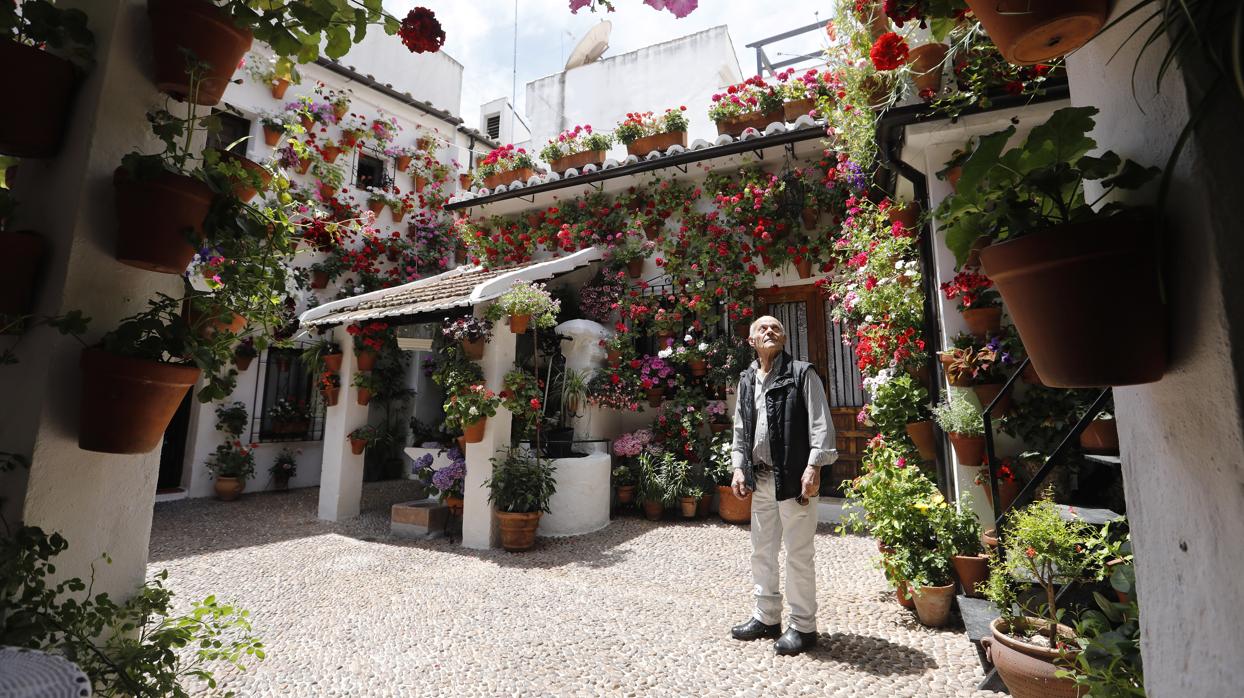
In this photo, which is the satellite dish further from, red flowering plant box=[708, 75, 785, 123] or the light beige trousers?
the light beige trousers

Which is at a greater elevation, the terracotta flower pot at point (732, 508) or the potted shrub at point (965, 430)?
the potted shrub at point (965, 430)

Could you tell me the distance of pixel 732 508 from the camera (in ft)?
21.1

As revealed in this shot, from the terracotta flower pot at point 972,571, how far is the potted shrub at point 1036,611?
0.50 m

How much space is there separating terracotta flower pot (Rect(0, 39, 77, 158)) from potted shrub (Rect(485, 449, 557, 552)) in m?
4.71

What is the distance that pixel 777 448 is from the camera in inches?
139

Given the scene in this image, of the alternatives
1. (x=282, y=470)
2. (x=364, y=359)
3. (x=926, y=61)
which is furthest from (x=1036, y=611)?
(x=282, y=470)

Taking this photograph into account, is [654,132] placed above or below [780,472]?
above

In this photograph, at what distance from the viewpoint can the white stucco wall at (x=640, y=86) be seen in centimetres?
1077

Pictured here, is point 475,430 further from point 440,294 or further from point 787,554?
point 787,554

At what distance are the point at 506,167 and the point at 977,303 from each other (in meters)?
7.09

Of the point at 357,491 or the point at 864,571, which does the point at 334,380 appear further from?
the point at 864,571

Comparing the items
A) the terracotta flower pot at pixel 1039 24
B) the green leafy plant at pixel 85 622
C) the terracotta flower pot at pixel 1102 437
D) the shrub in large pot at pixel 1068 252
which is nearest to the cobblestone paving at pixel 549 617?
the terracotta flower pot at pixel 1102 437

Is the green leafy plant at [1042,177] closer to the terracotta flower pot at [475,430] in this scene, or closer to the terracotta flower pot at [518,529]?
the terracotta flower pot at [518,529]

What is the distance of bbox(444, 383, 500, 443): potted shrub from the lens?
591 cm
